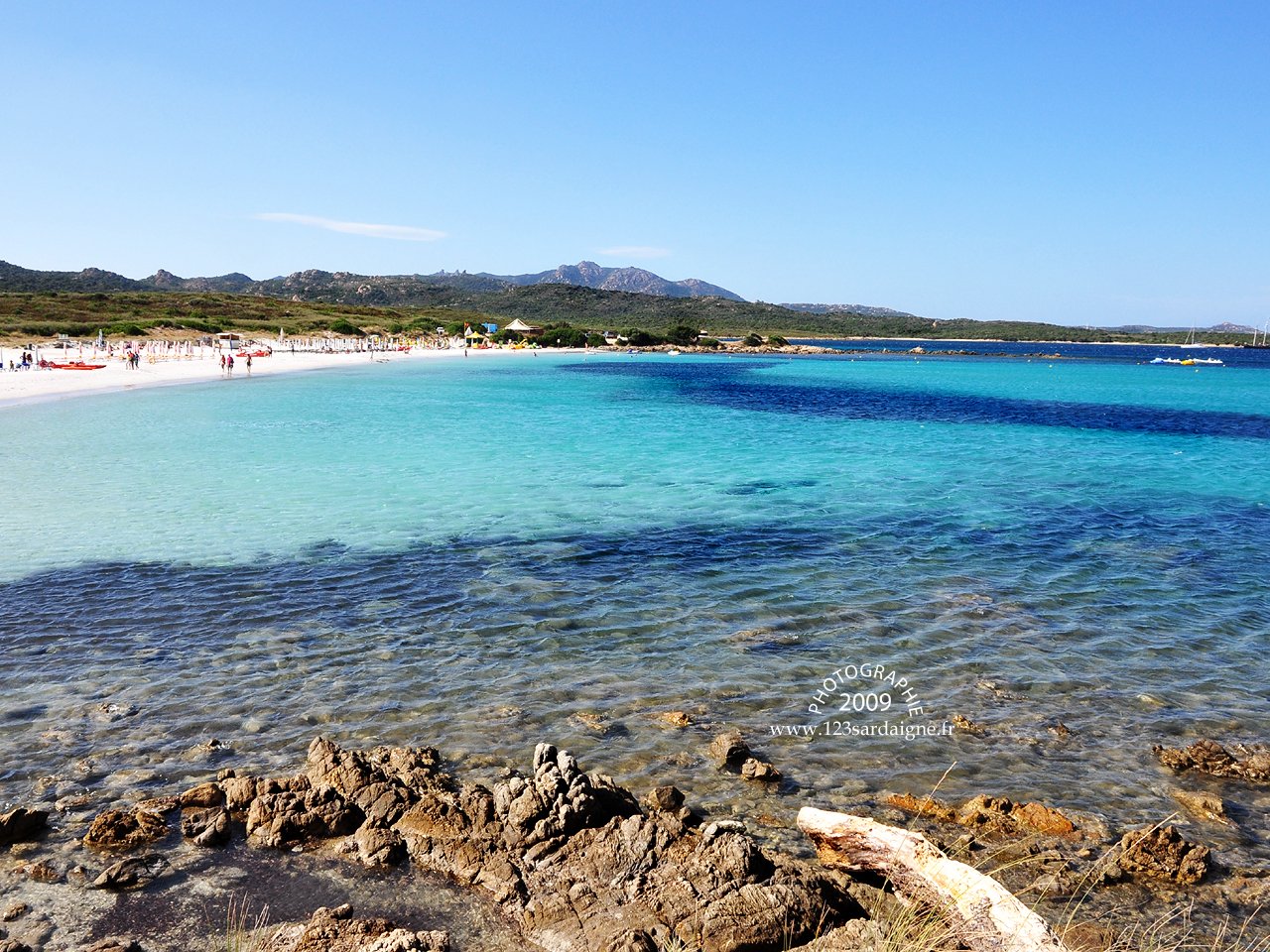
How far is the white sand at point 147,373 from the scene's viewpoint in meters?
34.9

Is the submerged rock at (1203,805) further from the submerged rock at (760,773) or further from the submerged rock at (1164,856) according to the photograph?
the submerged rock at (760,773)

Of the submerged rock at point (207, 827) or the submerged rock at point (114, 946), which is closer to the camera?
the submerged rock at point (114, 946)

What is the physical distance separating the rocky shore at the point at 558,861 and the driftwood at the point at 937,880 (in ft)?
0.17

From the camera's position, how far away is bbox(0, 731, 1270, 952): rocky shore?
4027mm

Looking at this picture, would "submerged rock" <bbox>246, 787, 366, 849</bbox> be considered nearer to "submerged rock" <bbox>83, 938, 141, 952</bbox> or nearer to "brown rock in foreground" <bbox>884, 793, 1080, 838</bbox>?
"submerged rock" <bbox>83, 938, 141, 952</bbox>

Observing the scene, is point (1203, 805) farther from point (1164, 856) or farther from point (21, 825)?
point (21, 825)

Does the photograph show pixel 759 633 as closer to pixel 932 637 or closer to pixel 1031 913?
pixel 932 637

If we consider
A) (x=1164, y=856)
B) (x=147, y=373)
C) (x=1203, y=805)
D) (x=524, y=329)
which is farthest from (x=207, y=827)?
(x=524, y=329)

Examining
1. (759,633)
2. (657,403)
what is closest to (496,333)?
(657,403)

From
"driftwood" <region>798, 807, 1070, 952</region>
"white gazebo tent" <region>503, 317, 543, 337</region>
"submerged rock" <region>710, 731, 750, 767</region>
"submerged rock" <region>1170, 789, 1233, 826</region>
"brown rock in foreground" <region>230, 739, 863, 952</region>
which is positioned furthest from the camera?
"white gazebo tent" <region>503, 317, 543, 337</region>

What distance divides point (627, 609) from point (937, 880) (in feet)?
18.8

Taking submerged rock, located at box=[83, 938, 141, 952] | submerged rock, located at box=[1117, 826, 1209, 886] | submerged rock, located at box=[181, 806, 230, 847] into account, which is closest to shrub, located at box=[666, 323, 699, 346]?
submerged rock, located at box=[1117, 826, 1209, 886]

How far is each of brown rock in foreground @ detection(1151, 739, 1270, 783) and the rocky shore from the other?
645 mm

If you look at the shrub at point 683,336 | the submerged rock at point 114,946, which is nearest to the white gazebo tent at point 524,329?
the shrub at point 683,336
